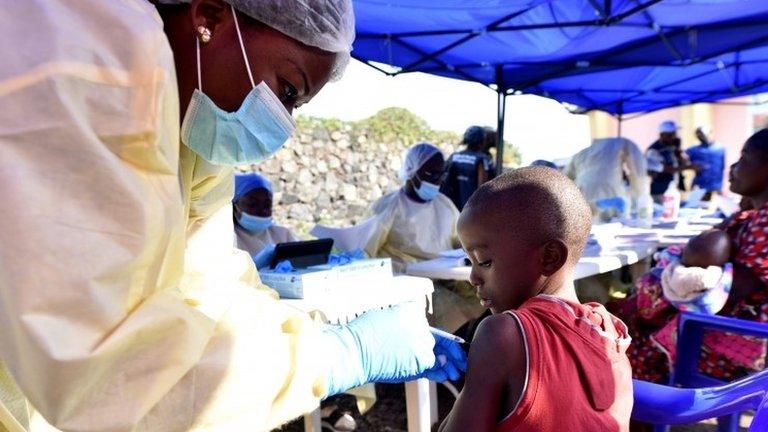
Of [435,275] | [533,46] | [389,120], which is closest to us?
[435,275]

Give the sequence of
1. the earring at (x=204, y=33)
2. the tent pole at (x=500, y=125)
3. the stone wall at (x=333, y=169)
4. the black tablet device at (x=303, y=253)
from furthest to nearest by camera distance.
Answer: the stone wall at (x=333, y=169) → the tent pole at (x=500, y=125) → the black tablet device at (x=303, y=253) → the earring at (x=204, y=33)

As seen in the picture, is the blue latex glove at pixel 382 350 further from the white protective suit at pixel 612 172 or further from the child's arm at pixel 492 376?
the white protective suit at pixel 612 172

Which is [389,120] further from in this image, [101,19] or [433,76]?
[101,19]

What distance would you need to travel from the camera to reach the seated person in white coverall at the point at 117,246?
2.37ft

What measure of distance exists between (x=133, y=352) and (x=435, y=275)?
7.82 ft

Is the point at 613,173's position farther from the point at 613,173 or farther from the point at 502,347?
the point at 502,347

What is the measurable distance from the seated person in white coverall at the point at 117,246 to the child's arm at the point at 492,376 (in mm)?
264

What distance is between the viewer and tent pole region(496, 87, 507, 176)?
21.4 feet

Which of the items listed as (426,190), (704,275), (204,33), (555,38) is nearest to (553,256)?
(204,33)

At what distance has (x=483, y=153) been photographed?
6.48 meters

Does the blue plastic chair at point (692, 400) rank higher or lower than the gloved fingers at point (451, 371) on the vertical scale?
lower

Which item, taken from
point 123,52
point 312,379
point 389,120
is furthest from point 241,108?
point 389,120

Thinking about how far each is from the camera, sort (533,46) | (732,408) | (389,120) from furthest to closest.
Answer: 1. (389,120)
2. (533,46)
3. (732,408)

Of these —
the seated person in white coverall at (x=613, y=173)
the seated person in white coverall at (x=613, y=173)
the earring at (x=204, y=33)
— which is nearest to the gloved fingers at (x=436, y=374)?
the earring at (x=204, y=33)
